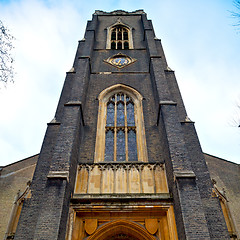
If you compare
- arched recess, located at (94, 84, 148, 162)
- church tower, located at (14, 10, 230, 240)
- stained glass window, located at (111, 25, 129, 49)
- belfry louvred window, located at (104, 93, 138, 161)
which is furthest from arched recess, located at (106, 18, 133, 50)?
belfry louvred window, located at (104, 93, 138, 161)

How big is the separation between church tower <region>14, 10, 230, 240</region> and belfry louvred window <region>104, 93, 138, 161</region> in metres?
0.04

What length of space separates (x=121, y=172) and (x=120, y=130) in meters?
2.62

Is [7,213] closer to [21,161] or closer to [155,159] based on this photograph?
[21,161]

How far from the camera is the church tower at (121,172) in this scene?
6.88 m

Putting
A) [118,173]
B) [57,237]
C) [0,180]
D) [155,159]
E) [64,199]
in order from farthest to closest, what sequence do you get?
[0,180] < [155,159] < [118,173] < [64,199] < [57,237]

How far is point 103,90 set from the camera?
12.3 metres

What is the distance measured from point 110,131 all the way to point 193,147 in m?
3.60

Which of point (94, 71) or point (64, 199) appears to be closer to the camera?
point (64, 199)

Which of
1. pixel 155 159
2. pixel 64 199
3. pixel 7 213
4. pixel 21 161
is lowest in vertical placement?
pixel 64 199

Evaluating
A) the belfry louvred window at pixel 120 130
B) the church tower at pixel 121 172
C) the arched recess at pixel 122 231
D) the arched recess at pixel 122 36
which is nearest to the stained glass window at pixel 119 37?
the arched recess at pixel 122 36

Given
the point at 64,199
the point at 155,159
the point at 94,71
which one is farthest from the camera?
the point at 94,71

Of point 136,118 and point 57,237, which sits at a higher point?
point 136,118

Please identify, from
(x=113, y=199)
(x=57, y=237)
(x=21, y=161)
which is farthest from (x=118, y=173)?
(x=21, y=161)

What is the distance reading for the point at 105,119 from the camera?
36.4 feet
